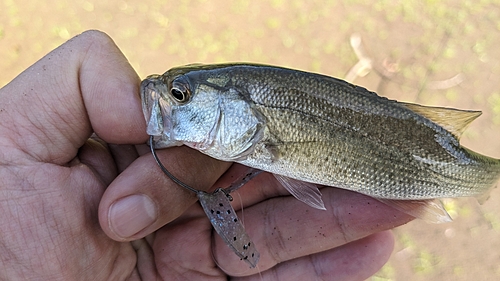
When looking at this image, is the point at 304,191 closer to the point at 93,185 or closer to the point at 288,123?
the point at 288,123

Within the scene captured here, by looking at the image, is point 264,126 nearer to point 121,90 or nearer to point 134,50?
point 121,90

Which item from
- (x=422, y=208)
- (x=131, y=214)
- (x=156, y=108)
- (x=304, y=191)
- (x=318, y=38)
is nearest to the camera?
(x=131, y=214)

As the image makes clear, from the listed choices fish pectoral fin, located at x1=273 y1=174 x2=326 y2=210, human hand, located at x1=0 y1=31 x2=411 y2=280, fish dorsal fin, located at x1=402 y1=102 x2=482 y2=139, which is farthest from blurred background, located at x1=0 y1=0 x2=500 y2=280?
fish pectoral fin, located at x1=273 y1=174 x2=326 y2=210

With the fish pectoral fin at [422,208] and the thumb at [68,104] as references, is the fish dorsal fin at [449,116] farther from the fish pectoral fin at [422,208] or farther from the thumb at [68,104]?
the thumb at [68,104]

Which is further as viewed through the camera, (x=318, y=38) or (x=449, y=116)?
(x=318, y=38)

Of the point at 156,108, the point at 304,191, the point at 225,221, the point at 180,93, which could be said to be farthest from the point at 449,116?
the point at 156,108

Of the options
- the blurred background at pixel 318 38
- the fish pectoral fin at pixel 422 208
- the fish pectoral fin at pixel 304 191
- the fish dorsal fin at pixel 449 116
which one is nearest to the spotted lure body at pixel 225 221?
the fish pectoral fin at pixel 304 191
